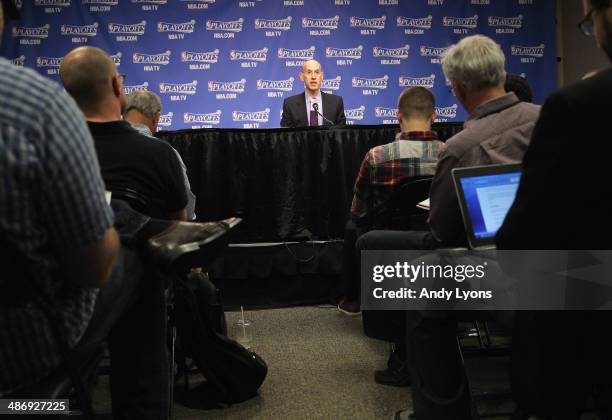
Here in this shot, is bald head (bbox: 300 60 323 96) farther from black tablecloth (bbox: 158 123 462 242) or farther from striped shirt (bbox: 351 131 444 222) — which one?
striped shirt (bbox: 351 131 444 222)

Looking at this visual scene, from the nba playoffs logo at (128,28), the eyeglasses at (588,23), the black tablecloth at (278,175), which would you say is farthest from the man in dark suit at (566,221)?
the nba playoffs logo at (128,28)

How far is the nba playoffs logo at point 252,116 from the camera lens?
6.81 meters

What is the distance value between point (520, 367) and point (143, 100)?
2.15 m

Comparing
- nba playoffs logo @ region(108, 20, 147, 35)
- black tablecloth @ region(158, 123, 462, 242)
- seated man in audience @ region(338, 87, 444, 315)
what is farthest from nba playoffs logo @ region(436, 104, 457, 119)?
seated man in audience @ region(338, 87, 444, 315)

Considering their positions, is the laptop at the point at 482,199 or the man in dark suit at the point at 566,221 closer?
the man in dark suit at the point at 566,221

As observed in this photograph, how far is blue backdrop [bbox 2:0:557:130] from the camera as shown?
6.53 meters

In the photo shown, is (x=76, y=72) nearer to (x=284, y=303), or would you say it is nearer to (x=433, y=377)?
(x=433, y=377)

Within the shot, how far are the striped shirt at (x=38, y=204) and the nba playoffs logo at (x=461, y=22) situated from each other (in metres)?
6.68

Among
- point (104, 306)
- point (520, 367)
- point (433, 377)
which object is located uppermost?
point (104, 306)

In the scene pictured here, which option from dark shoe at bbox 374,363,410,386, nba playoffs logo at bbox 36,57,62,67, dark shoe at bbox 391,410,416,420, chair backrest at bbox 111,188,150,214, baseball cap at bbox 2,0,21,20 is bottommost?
dark shoe at bbox 374,363,410,386

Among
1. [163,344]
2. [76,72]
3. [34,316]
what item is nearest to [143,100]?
[76,72]

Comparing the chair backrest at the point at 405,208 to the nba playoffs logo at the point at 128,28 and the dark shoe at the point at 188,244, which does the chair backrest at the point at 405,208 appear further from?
the nba playoffs logo at the point at 128,28

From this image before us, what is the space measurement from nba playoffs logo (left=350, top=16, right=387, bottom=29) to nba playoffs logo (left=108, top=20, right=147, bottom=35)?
8.05ft

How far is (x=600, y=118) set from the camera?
937mm
